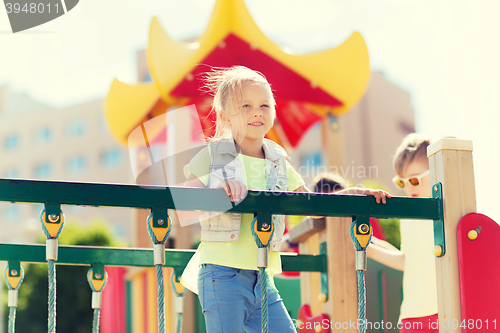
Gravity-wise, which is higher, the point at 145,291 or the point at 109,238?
the point at 109,238

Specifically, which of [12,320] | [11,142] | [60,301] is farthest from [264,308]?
[11,142]

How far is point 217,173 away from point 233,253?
283 millimetres

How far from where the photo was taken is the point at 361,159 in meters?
27.1

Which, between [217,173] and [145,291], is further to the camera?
[145,291]

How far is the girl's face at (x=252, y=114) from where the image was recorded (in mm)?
2047

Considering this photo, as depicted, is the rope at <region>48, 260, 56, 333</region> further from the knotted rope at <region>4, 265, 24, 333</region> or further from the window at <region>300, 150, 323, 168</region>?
the window at <region>300, 150, 323, 168</region>

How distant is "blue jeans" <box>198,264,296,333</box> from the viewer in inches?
73.7

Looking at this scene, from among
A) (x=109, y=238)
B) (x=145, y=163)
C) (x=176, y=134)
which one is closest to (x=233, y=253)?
(x=145, y=163)

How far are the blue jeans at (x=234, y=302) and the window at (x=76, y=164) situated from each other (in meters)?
35.7

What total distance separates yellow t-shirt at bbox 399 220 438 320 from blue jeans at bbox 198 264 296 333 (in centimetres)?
93

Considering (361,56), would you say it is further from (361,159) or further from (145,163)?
(361,159)

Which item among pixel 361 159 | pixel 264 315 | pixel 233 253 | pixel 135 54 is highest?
pixel 135 54

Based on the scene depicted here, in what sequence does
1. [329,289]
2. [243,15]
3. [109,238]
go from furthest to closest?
1. [109,238]
2. [243,15]
3. [329,289]

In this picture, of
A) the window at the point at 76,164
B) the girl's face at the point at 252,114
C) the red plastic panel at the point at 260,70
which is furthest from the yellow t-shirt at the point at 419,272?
the window at the point at 76,164
